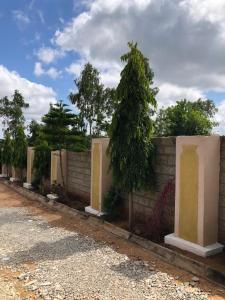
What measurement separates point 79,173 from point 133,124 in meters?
5.51

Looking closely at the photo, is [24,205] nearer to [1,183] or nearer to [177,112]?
[1,183]

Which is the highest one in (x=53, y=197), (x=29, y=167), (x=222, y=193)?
(x=222, y=193)

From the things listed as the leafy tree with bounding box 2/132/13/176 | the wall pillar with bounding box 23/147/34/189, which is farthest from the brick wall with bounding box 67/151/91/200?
the leafy tree with bounding box 2/132/13/176

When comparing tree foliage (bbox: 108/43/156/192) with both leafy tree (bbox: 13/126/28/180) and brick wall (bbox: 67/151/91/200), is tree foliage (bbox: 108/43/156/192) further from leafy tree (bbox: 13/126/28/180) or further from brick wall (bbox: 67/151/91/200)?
leafy tree (bbox: 13/126/28/180)

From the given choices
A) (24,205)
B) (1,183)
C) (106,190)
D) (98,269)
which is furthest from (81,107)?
(98,269)

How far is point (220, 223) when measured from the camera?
6.60 meters

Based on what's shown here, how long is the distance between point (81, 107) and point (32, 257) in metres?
25.5

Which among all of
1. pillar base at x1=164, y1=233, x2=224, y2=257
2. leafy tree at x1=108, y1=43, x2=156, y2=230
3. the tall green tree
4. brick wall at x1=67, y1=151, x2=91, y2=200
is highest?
the tall green tree

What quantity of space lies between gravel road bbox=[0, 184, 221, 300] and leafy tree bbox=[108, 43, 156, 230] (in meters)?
1.71

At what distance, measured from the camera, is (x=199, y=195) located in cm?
647

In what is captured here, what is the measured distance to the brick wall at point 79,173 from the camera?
12.2 meters

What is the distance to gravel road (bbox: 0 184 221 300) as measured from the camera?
498 cm

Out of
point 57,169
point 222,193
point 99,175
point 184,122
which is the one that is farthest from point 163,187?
point 184,122

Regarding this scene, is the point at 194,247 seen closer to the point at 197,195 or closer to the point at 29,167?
the point at 197,195
